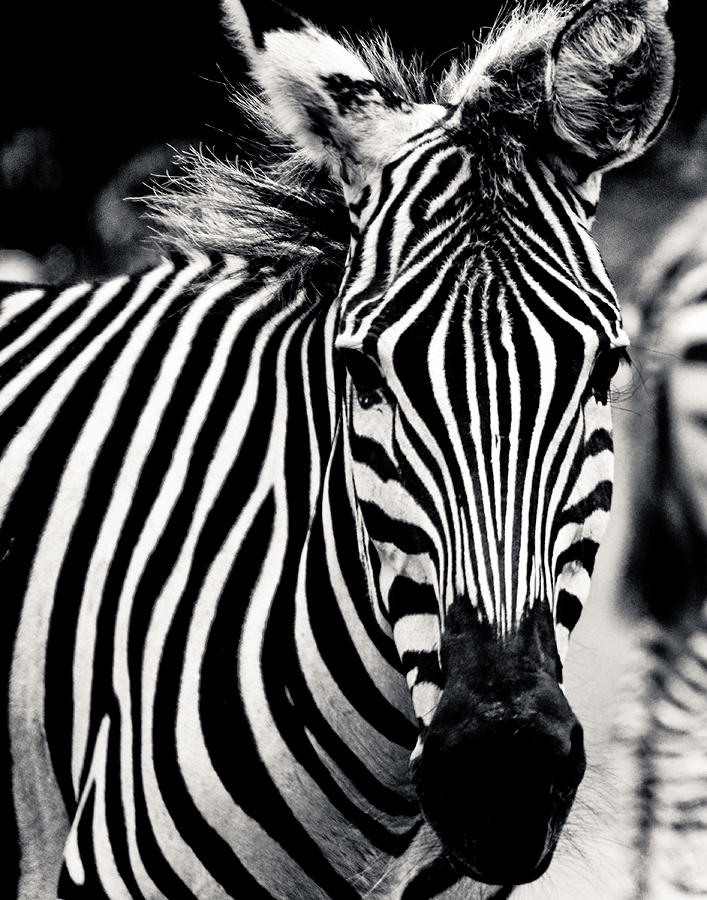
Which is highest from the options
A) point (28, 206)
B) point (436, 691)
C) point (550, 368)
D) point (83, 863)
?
point (28, 206)

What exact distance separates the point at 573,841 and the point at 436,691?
106 centimetres

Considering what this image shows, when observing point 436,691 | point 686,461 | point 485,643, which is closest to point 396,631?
point 436,691

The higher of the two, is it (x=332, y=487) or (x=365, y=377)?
(x=365, y=377)

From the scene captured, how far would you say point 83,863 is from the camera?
2584mm

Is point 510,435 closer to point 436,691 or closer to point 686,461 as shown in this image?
point 436,691

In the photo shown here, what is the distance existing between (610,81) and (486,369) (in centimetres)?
89

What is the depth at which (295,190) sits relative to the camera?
2.73 meters

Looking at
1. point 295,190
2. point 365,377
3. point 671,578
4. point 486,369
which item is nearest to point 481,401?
point 486,369

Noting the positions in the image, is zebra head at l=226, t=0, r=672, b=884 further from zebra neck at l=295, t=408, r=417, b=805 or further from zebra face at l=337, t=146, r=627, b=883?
zebra neck at l=295, t=408, r=417, b=805

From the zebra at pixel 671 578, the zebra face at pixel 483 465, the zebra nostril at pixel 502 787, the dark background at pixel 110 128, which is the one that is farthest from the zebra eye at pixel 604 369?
the dark background at pixel 110 128

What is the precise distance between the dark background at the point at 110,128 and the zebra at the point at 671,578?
4.80 m

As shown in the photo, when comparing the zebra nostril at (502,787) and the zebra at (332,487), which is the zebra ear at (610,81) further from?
the zebra nostril at (502,787)

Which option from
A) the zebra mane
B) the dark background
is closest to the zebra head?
the zebra mane

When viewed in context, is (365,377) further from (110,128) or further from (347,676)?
(110,128)
